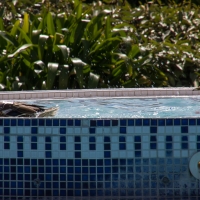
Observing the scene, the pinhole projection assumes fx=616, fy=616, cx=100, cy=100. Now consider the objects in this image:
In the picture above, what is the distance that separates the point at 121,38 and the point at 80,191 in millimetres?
3547

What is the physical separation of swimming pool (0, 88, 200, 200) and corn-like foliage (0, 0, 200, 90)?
2792 mm

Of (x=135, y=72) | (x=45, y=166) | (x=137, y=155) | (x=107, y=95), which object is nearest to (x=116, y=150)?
(x=137, y=155)

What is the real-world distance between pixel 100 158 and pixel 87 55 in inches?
130

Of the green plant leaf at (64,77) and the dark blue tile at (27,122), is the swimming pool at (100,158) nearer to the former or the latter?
the dark blue tile at (27,122)

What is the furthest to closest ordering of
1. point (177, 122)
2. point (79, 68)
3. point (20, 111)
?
point (79, 68) → point (20, 111) → point (177, 122)

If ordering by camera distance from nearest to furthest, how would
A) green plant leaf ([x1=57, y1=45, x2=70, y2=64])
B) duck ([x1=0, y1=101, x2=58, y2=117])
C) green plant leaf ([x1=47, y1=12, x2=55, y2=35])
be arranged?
duck ([x1=0, y1=101, x2=58, y2=117])
green plant leaf ([x1=57, y1=45, x2=70, y2=64])
green plant leaf ([x1=47, y1=12, x2=55, y2=35])

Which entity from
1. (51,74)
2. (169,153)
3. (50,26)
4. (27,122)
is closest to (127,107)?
(169,153)

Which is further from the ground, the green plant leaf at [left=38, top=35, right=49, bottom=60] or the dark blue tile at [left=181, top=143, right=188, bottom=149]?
the green plant leaf at [left=38, top=35, right=49, bottom=60]

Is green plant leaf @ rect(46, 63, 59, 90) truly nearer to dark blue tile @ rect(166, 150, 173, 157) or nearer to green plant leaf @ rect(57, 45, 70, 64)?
green plant leaf @ rect(57, 45, 70, 64)

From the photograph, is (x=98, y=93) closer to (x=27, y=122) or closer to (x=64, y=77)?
(x=64, y=77)

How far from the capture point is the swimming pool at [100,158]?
3.58 metres

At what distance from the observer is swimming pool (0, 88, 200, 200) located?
3.58 m

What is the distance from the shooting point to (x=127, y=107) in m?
4.46

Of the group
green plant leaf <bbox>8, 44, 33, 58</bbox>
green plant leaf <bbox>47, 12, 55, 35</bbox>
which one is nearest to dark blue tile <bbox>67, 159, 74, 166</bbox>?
green plant leaf <bbox>8, 44, 33, 58</bbox>
